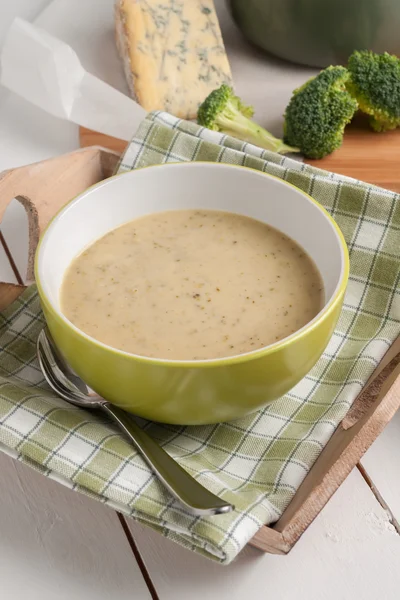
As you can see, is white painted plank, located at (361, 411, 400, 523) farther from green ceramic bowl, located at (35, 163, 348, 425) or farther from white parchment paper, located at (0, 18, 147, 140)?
white parchment paper, located at (0, 18, 147, 140)

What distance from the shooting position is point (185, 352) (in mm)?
1184

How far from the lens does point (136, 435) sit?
4.05 ft

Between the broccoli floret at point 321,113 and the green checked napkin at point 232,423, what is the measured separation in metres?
0.41

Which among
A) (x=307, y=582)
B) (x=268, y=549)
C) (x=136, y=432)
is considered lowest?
(x=307, y=582)

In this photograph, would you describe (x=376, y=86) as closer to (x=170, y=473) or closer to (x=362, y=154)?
(x=362, y=154)

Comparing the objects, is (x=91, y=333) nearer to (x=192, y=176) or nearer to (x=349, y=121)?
(x=192, y=176)

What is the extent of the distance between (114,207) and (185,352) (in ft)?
1.27

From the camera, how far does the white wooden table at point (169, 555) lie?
1199 mm

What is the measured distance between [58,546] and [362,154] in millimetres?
1275

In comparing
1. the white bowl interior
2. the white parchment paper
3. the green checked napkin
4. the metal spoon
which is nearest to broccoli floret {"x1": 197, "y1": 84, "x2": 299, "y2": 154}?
the white parchment paper

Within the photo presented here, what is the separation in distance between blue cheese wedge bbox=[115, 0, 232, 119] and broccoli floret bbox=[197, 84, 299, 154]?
0.66ft

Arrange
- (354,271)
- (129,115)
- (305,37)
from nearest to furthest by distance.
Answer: (354,271), (129,115), (305,37)

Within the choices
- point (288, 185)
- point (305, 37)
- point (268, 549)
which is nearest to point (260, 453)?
point (268, 549)

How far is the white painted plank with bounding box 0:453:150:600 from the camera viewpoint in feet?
3.95
